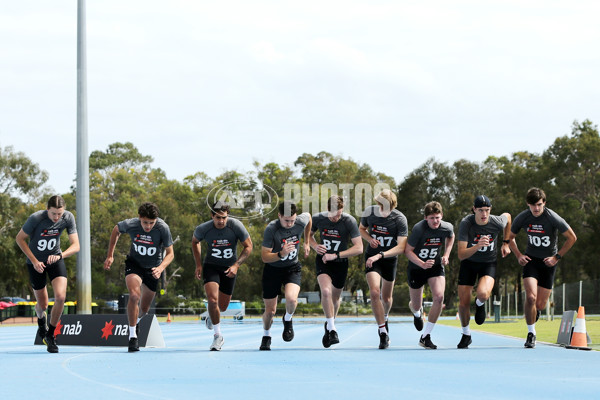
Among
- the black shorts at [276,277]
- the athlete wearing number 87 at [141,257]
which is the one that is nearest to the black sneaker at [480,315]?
the black shorts at [276,277]

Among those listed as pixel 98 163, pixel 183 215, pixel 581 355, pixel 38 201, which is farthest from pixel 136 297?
pixel 98 163

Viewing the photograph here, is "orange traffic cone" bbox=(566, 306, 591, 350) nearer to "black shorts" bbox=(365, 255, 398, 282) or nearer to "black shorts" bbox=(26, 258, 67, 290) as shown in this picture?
"black shorts" bbox=(365, 255, 398, 282)

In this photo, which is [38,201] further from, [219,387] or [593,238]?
[219,387]

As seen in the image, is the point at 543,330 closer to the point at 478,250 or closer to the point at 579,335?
the point at 579,335

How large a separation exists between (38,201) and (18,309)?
87.1ft

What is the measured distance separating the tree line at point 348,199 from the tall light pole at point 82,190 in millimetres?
43494

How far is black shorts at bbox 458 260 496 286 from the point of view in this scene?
46.5ft

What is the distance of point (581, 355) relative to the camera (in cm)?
1241

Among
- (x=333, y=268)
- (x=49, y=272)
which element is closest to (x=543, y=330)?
(x=333, y=268)

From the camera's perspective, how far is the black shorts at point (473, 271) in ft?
46.5

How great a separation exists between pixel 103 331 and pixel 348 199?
54.5 m

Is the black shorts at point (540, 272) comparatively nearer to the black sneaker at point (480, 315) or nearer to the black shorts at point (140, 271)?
the black sneaker at point (480, 315)

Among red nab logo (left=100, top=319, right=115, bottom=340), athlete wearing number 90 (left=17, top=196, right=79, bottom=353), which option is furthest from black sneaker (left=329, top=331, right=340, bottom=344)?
red nab logo (left=100, top=319, right=115, bottom=340)

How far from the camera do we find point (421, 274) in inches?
559
